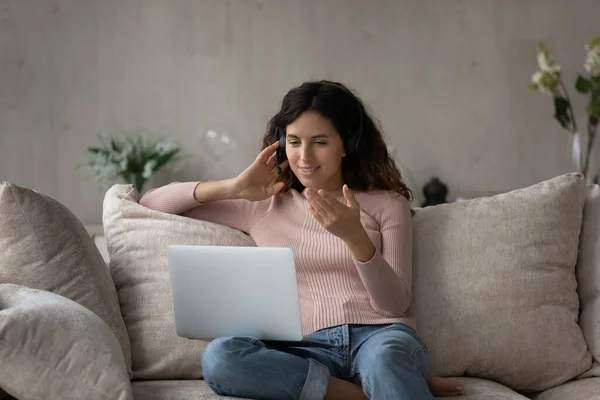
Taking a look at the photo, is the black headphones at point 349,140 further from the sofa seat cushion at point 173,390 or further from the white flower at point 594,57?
the white flower at point 594,57

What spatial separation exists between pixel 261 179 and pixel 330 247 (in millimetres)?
281

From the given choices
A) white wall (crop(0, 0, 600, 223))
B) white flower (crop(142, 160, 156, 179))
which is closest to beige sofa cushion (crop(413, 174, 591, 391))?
white flower (crop(142, 160, 156, 179))

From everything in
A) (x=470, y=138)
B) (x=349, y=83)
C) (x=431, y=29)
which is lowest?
(x=470, y=138)

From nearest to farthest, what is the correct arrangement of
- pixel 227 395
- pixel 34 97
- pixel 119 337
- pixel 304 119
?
pixel 227 395 → pixel 119 337 → pixel 304 119 → pixel 34 97

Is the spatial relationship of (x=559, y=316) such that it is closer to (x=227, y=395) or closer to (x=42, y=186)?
(x=227, y=395)

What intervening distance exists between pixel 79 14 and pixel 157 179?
2.75 ft

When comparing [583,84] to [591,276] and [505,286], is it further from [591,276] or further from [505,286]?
[505,286]

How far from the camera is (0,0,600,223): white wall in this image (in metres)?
3.90

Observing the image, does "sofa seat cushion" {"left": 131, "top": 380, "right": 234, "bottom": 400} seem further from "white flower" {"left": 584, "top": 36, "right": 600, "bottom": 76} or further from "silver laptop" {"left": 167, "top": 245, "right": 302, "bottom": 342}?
"white flower" {"left": 584, "top": 36, "right": 600, "bottom": 76}

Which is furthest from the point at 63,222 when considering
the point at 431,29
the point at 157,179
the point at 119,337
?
the point at 431,29

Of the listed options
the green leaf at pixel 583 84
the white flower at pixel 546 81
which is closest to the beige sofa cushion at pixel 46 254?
the white flower at pixel 546 81

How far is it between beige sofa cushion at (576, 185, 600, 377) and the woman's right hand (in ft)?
2.48

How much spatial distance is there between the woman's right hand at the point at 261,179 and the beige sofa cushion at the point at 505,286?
38 cm

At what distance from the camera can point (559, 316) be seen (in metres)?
1.96
